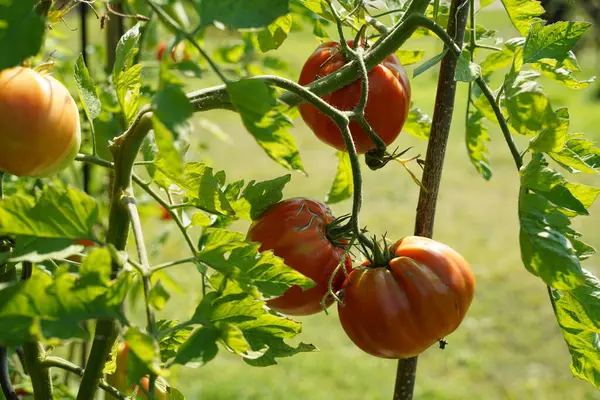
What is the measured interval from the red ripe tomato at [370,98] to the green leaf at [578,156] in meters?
0.17

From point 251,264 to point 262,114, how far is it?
0.12 metres

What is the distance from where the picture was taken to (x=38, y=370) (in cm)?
62

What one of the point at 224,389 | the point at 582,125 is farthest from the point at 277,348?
the point at 582,125

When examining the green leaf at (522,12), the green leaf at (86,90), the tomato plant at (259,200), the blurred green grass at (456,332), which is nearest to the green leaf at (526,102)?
the tomato plant at (259,200)

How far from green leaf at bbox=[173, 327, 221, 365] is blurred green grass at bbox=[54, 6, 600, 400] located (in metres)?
0.92

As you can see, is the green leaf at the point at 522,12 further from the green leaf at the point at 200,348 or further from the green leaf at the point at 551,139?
the green leaf at the point at 200,348

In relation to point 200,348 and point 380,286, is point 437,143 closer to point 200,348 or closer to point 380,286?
point 380,286

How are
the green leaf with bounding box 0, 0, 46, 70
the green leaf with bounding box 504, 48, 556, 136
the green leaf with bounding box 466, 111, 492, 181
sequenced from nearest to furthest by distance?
the green leaf with bounding box 0, 0, 46, 70 < the green leaf with bounding box 504, 48, 556, 136 < the green leaf with bounding box 466, 111, 492, 181

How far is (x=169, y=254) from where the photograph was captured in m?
3.62

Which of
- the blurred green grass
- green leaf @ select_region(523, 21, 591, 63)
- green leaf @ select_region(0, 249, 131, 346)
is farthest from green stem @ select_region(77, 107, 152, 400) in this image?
the blurred green grass

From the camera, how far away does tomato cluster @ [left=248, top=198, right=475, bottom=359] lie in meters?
0.68

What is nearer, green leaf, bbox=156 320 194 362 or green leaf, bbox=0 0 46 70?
green leaf, bbox=0 0 46 70

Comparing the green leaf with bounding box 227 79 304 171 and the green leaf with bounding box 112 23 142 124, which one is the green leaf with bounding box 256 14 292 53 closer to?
the green leaf with bounding box 112 23 142 124

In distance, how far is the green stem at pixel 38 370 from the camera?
0.61 m
